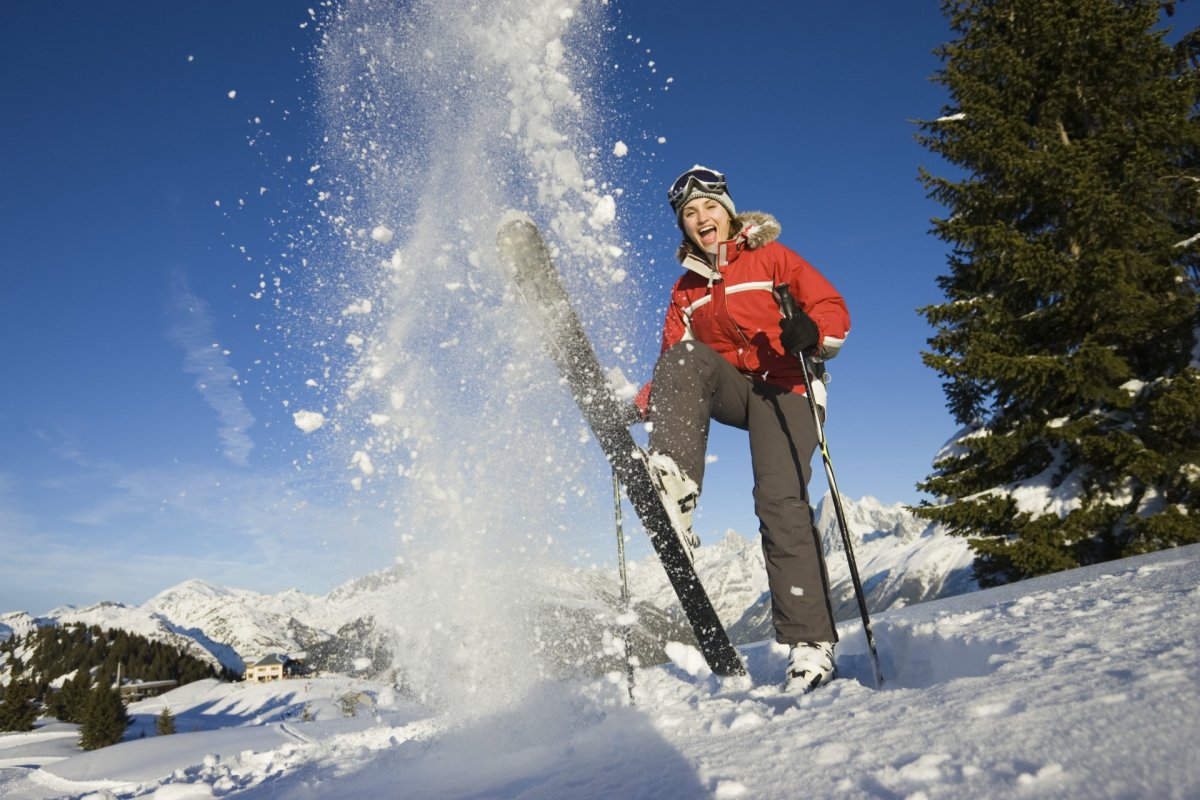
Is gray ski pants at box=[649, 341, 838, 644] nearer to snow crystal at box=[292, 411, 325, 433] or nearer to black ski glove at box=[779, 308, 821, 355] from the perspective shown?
black ski glove at box=[779, 308, 821, 355]

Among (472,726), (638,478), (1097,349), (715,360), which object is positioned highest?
(1097,349)

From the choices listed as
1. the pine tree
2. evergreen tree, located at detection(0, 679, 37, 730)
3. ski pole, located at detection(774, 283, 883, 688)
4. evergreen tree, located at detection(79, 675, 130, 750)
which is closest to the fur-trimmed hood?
ski pole, located at detection(774, 283, 883, 688)

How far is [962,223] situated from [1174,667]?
32.7 ft

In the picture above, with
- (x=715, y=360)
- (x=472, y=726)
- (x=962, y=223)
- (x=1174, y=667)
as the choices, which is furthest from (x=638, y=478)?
(x=962, y=223)

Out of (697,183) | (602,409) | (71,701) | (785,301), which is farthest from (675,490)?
(71,701)

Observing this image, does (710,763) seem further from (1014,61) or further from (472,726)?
(1014,61)

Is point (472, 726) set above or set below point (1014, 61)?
below

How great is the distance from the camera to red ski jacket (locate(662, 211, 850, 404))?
3592mm

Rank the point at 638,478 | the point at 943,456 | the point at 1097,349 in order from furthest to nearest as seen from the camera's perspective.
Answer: the point at 943,456 → the point at 1097,349 → the point at 638,478

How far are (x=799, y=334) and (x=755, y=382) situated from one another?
0.54m

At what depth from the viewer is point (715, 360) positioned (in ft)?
11.4

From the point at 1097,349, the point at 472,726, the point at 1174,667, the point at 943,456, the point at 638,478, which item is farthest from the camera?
the point at 943,456

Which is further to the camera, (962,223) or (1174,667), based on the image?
(962,223)

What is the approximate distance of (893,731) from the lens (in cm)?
129
